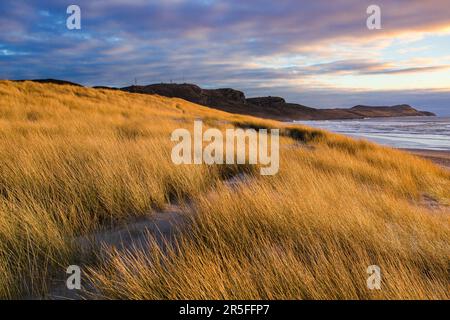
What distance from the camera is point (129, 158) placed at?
18.7 ft

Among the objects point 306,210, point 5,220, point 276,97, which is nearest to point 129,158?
point 5,220

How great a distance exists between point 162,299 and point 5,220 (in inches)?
61.6

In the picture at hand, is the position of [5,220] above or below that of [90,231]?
above

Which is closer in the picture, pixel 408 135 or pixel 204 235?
pixel 204 235

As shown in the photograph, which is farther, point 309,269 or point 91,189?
point 91,189

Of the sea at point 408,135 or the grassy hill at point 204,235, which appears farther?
the sea at point 408,135

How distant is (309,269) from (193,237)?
1038mm

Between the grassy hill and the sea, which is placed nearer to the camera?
the grassy hill

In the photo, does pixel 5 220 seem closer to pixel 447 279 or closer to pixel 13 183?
pixel 13 183
